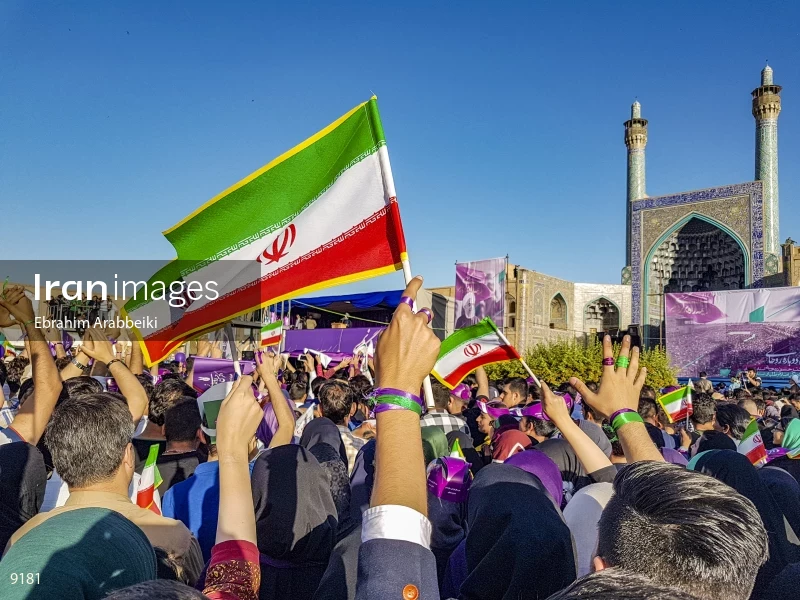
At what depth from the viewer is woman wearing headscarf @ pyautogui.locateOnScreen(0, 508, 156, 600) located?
4.17 ft

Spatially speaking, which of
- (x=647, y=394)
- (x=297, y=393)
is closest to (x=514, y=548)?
(x=297, y=393)

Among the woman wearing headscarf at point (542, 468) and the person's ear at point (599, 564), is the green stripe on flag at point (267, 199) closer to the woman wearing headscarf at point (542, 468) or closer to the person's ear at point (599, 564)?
the woman wearing headscarf at point (542, 468)

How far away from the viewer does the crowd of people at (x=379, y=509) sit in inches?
45.8

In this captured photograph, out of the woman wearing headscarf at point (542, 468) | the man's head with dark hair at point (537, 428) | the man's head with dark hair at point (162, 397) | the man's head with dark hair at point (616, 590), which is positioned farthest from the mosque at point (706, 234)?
the man's head with dark hair at point (616, 590)

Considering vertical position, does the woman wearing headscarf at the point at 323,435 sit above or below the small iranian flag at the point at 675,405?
above

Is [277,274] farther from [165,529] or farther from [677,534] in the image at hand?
[677,534]

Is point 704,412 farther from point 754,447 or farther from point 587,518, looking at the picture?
point 587,518

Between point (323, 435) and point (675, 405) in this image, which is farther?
point (675, 405)

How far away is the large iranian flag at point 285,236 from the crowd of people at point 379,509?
54 cm

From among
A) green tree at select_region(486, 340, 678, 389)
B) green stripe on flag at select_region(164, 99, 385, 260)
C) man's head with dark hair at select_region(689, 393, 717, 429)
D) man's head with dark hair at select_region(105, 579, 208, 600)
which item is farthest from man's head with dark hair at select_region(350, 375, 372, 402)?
green tree at select_region(486, 340, 678, 389)

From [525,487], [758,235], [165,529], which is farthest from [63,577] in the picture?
[758,235]

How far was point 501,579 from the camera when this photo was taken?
181 centimetres

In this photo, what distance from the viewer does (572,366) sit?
2164 centimetres

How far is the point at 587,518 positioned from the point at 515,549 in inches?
22.3
